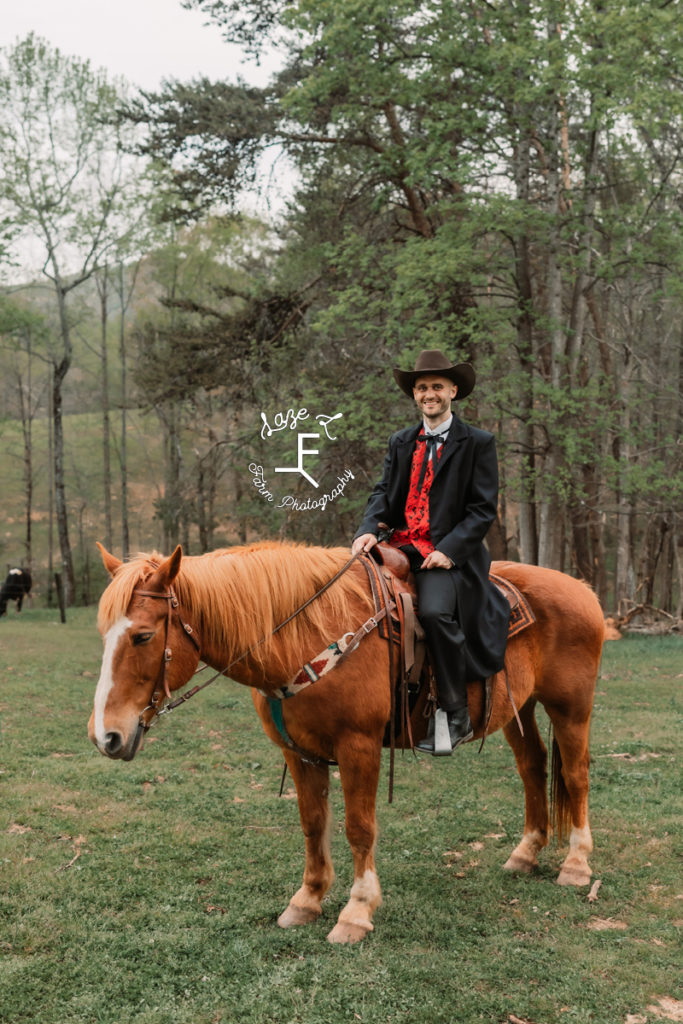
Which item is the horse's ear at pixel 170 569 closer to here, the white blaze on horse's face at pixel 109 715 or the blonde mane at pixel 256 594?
the blonde mane at pixel 256 594

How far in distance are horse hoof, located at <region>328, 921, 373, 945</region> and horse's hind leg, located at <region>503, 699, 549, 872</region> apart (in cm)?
135

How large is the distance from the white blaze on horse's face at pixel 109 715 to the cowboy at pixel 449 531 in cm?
133

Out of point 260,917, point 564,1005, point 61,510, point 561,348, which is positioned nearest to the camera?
point 564,1005

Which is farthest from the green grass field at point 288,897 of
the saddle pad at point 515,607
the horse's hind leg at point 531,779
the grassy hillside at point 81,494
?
the grassy hillside at point 81,494

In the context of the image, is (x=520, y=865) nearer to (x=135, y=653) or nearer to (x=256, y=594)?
(x=256, y=594)

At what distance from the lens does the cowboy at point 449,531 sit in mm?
3826

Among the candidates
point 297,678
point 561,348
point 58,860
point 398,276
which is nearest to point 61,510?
point 398,276

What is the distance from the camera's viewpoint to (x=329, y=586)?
3775mm

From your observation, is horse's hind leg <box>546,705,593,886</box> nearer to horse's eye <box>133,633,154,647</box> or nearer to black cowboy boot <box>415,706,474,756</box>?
black cowboy boot <box>415,706,474,756</box>

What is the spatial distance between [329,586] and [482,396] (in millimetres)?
10562

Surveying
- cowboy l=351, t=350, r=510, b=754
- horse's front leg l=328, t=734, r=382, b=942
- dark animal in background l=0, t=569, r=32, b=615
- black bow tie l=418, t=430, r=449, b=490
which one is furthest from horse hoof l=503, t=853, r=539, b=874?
dark animal in background l=0, t=569, r=32, b=615

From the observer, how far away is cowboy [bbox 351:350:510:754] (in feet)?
12.6

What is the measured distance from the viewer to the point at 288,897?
4203 mm

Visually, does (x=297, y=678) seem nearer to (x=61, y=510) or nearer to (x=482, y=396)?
(x=482, y=396)
